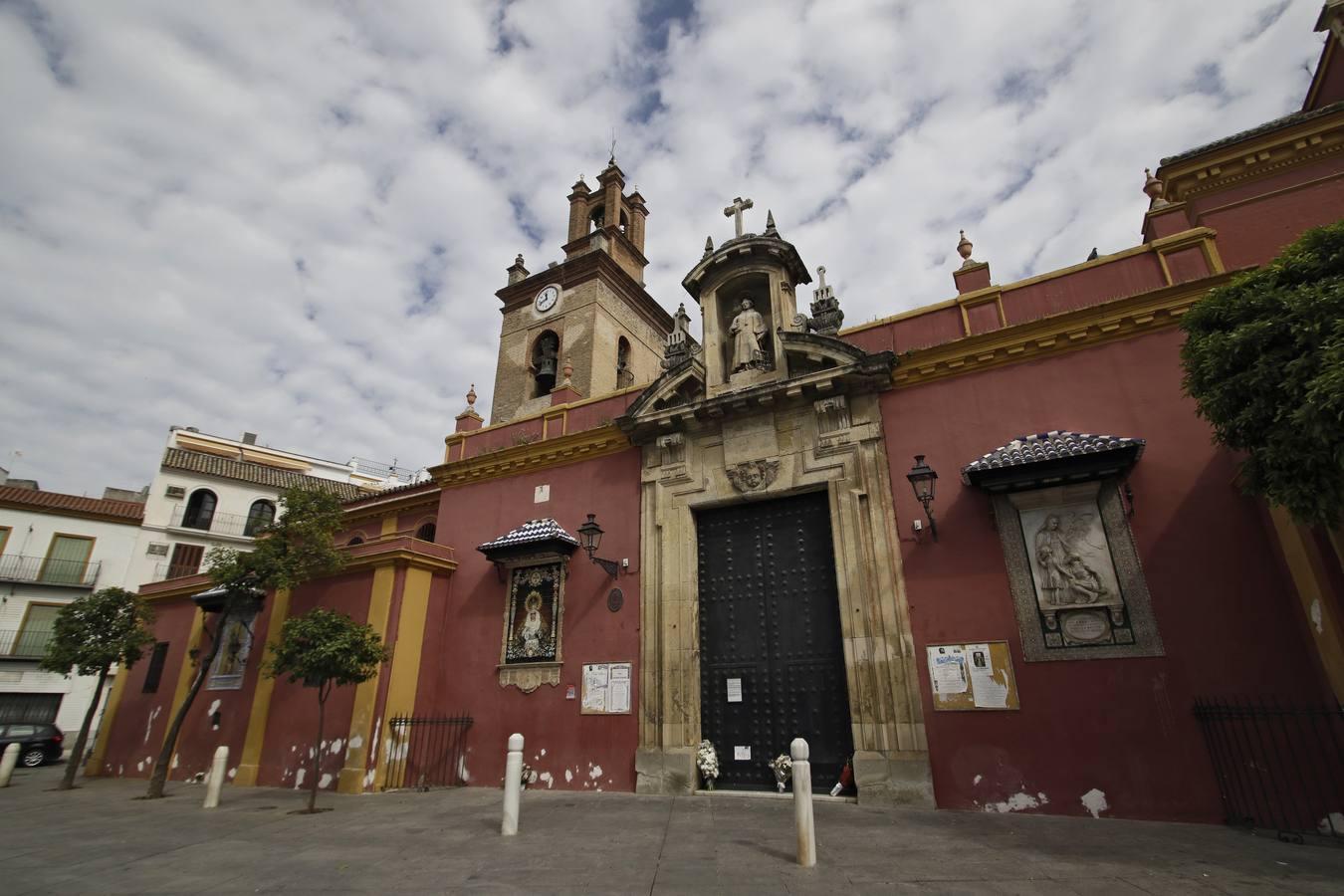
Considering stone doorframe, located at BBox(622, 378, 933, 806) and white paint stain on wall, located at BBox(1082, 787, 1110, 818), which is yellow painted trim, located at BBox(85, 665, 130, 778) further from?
white paint stain on wall, located at BBox(1082, 787, 1110, 818)

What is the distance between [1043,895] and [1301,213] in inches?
366

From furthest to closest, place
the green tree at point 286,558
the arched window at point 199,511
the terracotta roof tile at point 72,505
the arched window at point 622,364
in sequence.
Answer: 1. the arched window at point 199,511
2. the terracotta roof tile at point 72,505
3. the arched window at point 622,364
4. the green tree at point 286,558

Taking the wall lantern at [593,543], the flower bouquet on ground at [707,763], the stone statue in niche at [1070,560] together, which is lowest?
the flower bouquet on ground at [707,763]

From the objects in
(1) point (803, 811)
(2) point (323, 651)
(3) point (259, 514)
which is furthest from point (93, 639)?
(3) point (259, 514)

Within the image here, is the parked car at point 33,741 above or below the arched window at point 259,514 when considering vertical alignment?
below

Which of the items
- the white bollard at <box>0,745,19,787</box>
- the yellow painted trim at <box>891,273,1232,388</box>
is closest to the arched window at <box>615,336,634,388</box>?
the yellow painted trim at <box>891,273,1232,388</box>

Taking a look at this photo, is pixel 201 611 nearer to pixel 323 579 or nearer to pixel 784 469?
pixel 323 579

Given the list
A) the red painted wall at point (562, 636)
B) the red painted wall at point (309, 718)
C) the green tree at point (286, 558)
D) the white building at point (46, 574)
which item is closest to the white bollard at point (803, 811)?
the red painted wall at point (562, 636)

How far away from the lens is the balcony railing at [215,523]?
26.5 metres

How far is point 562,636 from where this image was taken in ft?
35.1

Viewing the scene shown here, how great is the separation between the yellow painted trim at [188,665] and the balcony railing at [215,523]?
44.0 ft

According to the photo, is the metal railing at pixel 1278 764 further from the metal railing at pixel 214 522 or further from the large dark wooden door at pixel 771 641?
the metal railing at pixel 214 522

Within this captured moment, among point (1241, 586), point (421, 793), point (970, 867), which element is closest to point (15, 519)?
point (421, 793)

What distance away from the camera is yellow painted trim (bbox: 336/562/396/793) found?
33.1 ft
